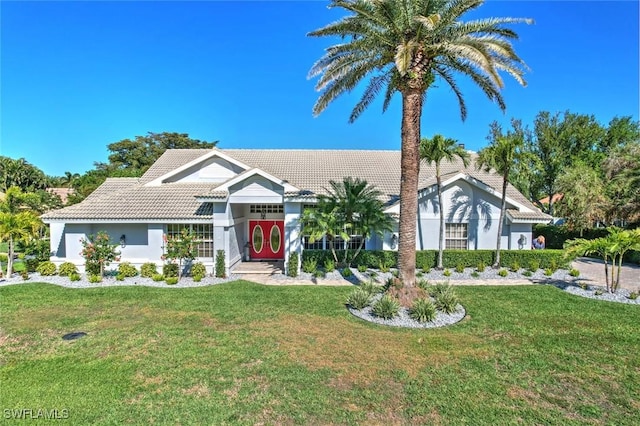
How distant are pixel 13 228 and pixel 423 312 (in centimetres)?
1950

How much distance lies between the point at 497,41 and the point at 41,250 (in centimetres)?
2437

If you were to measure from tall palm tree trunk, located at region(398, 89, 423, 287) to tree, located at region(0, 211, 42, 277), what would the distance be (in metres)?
18.5

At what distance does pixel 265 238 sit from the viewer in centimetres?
2134

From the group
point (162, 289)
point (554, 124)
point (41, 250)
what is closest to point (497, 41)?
point (162, 289)

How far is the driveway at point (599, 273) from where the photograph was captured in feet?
52.5

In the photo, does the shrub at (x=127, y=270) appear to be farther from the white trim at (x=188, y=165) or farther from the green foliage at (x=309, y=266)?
the green foliage at (x=309, y=266)

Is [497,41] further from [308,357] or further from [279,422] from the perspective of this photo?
[279,422]

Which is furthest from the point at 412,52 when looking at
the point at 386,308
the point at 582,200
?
the point at 582,200

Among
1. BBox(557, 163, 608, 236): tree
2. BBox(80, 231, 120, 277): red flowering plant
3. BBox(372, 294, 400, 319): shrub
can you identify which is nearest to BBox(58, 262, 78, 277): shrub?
BBox(80, 231, 120, 277): red flowering plant

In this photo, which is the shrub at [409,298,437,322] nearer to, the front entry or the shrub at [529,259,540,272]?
the shrub at [529,259,540,272]

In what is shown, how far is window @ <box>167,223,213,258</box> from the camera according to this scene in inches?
728

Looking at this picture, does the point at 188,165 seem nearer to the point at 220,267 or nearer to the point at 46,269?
the point at 220,267

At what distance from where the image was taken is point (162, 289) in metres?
14.7

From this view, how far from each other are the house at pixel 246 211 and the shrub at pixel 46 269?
79 centimetres
